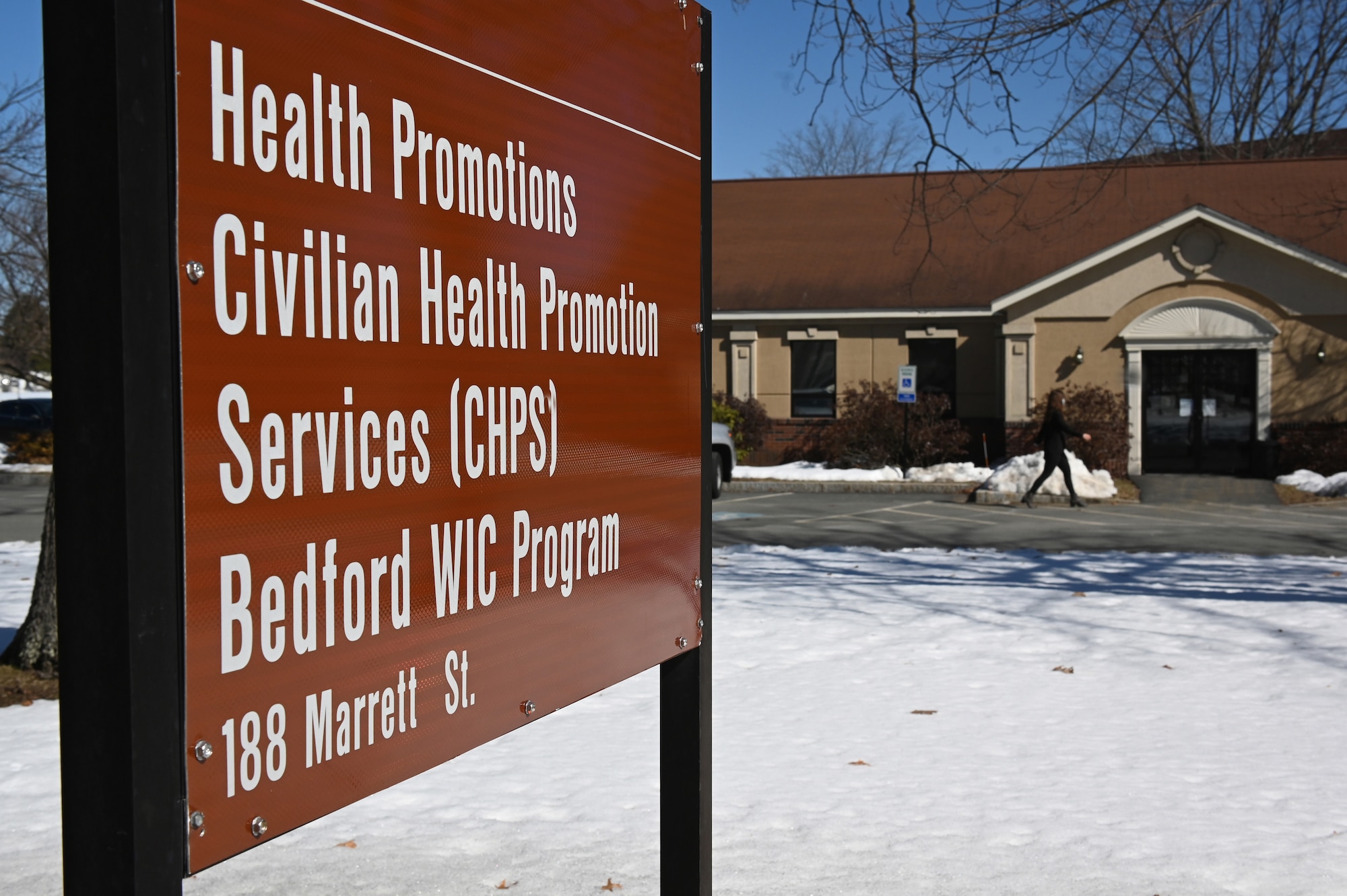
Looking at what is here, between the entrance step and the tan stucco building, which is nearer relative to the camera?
the entrance step

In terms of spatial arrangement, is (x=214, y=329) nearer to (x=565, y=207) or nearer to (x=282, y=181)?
(x=282, y=181)

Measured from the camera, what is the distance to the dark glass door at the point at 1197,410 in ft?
82.4

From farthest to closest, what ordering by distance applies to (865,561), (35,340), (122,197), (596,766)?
(35,340)
(865,561)
(596,766)
(122,197)

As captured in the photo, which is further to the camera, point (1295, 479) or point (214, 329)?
point (1295, 479)

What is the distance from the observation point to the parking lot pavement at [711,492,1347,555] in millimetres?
14023

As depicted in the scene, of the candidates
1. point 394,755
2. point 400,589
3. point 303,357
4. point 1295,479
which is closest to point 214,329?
point 303,357

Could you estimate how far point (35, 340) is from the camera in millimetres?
30344

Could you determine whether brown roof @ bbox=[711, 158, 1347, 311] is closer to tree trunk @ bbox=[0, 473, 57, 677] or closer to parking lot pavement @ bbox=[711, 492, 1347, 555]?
parking lot pavement @ bbox=[711, 492, 1347, 555]

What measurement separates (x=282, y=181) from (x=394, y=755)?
90 cm

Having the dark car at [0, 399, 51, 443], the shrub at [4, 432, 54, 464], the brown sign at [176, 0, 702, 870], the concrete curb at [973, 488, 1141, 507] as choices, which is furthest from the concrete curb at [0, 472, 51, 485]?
the brown sign at [176, 0, 702, 870]

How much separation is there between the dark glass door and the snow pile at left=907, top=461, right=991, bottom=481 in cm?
379

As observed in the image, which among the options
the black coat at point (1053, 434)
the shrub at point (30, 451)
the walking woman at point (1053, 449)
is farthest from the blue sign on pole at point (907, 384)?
the shrub at point (30, 451)

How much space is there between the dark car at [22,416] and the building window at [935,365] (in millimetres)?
23241

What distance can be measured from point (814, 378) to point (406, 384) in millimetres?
27124
